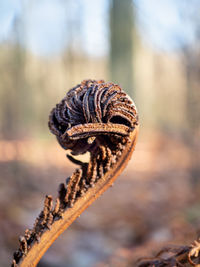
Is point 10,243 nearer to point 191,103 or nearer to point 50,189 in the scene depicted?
point 50,189

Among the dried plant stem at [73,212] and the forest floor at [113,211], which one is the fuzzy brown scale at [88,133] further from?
the forest floor at [113,211]

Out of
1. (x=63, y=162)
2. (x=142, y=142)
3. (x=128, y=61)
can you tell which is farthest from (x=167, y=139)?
(x=63, y=162)

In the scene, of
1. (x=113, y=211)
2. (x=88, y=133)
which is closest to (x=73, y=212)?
(x=88, y=133)

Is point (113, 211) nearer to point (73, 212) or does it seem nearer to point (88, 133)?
point (73, 212)

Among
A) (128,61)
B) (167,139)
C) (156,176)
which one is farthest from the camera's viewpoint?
(167,139)

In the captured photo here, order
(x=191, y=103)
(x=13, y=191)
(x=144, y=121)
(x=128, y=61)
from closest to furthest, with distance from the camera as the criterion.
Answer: (x=13, y=191)
(x=191, y=103)
(x=128, y=61)
(x=144, y=121)

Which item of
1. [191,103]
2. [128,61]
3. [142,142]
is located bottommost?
[142,142]

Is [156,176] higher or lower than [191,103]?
lower

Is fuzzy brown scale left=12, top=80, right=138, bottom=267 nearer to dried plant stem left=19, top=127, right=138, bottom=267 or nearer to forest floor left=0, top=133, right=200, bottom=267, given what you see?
dried plant stem left=19, top=127, right=138, bottom=267

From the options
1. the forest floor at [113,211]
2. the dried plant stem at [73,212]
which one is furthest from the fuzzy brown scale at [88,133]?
the forest floor at [113,211]
